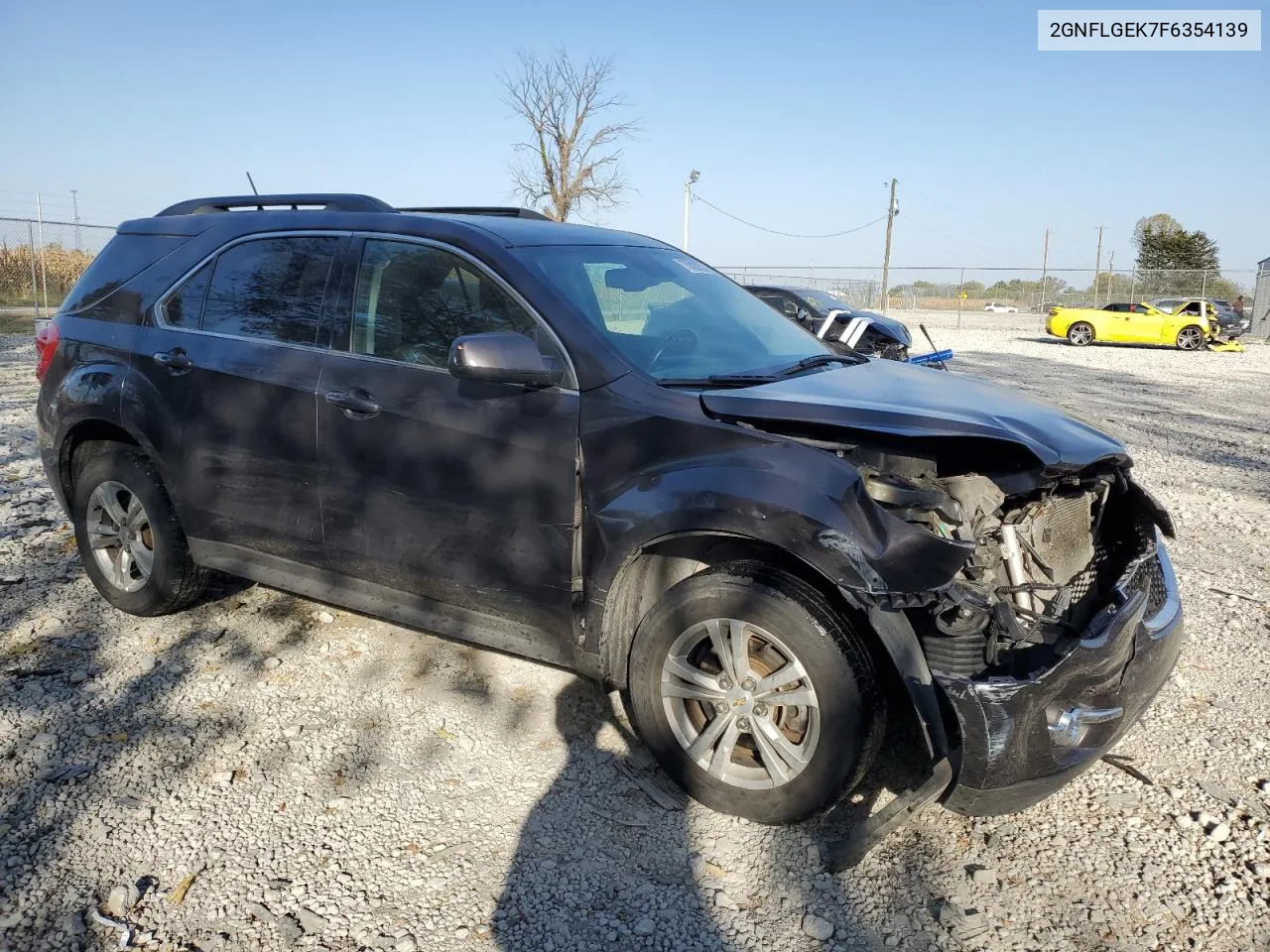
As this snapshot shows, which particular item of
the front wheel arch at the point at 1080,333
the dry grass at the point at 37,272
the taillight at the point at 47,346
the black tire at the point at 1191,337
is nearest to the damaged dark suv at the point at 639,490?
the taillight at the point at 47,346

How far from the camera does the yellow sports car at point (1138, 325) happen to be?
24.2 m

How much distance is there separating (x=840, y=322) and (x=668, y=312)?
10.1 metres

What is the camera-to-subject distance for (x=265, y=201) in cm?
408

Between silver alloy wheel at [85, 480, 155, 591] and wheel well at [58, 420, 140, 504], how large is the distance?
0.19m

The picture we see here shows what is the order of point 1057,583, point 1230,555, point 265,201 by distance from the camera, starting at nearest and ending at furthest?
point 1057,583, point 265,201, point 1230,555

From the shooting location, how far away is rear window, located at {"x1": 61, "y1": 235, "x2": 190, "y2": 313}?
4125 millimetres

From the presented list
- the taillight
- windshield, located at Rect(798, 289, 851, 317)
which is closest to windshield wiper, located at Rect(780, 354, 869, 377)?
the taillight

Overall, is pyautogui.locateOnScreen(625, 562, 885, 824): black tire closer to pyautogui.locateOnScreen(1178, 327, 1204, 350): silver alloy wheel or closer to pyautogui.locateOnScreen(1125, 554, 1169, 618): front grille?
pyautogui.locateOnScreen(1125, 554, 1169, 618): front grille

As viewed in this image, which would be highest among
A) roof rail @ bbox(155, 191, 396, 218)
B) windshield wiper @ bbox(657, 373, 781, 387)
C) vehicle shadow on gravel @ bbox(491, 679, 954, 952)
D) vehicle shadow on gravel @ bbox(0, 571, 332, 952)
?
roof rail @ bbox(155, 191, 396, 218)

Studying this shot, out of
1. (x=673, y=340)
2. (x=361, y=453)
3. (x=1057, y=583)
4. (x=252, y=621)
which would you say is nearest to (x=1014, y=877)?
(x=1057, y=583)

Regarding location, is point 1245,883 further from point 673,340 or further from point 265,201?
point 265,201

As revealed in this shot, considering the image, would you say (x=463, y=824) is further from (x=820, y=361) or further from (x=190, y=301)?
(x=190, y=301)

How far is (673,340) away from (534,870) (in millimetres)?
1829

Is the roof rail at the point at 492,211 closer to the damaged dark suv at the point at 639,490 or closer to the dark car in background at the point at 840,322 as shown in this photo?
the damaged dark suv at the point at 639,490
